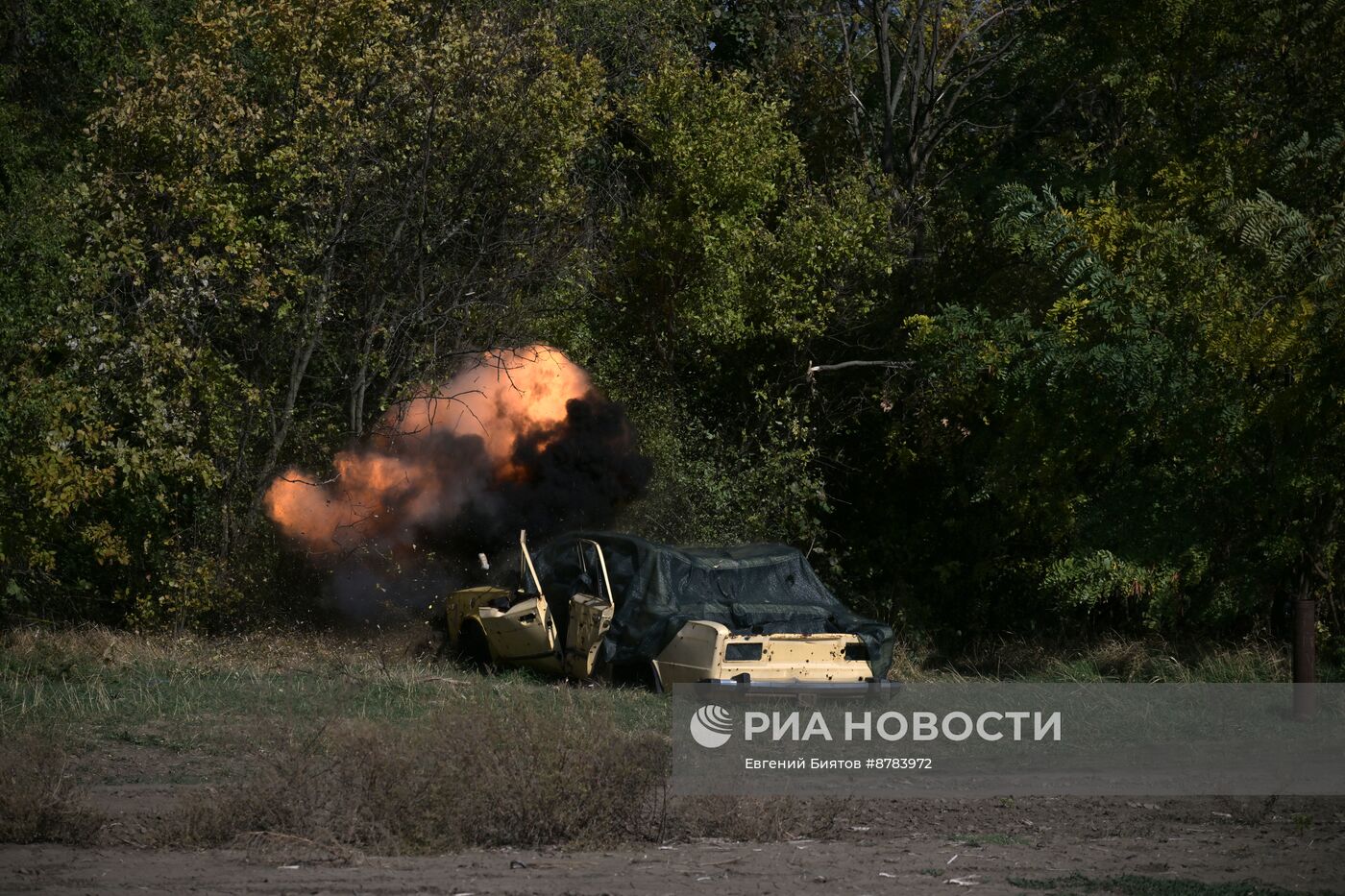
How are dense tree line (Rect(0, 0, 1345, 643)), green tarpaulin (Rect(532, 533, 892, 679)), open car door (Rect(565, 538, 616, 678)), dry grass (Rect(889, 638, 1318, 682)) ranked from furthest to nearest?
dense tree line (Rect(0, 0, 1345, 643)) → dry grass (Rect(889, 638, 1318, 682)) → open car door (Rect(565, 538, 616, 678)) → green tarpaulin (Rect(532, 533, 892, 679))

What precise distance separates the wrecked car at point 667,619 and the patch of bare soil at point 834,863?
11.8 ft

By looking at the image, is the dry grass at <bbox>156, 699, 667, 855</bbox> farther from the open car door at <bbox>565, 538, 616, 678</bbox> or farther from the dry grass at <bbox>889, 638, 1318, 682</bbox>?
the dry grass at <bbox>889, 638, 1318, 682</bbox>

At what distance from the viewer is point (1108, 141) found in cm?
2538

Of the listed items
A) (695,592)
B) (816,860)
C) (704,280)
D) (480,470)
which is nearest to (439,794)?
(816,860)

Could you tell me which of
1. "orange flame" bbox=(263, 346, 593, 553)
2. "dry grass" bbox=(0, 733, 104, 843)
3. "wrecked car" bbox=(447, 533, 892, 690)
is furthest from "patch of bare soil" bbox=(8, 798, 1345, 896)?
"orange flame" bbox=(263, 346, 593, 553)

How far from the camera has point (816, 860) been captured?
8.37m

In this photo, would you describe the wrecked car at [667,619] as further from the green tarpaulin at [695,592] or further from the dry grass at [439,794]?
the dry grass at [439,794]

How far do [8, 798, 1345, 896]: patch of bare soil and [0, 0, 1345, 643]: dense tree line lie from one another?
667 centimetres

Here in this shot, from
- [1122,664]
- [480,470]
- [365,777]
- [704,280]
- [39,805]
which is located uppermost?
[704,280]

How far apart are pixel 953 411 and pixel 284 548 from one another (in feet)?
31.3

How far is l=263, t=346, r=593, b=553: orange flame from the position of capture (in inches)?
760

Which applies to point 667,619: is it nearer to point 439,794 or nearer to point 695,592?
point 695,592

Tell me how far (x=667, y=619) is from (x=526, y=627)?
1.74 meters

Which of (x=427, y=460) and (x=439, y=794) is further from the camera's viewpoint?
(x=427, y=460)
